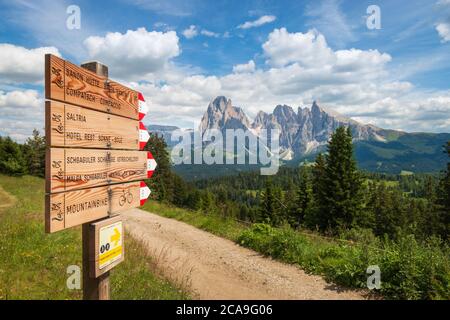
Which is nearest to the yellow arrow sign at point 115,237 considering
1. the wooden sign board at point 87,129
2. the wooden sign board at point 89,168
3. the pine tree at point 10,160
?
the wooden sign board at point 89,168

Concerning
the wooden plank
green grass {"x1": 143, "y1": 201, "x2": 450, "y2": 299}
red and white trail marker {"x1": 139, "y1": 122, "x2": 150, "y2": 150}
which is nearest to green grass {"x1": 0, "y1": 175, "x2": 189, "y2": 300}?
red and white trail marker {"x1": 139, "y1": 122, "x2": 150, "y2": 150}

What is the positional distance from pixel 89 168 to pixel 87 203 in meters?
0.43

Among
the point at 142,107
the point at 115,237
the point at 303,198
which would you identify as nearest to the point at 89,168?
the point at 115,237

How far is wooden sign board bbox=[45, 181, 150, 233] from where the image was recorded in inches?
122

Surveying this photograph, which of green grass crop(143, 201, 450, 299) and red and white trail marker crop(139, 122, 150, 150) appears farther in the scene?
green grass crop(143, 201, 450, 299)

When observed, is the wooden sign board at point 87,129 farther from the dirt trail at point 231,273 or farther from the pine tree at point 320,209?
the pine tree at point 320,209

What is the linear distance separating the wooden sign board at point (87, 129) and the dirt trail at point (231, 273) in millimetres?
4116

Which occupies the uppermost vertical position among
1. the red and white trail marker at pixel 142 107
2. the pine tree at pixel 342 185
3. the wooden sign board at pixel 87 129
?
the red and white trail marker at pixel 142 107

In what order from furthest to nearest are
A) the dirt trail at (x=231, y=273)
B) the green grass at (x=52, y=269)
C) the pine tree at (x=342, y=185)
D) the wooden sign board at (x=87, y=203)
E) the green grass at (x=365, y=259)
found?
the pine tree at (x=342, y=185)
the dirt trail at (x=231, y=273)
the green grass at (x=365, y=259)
the green grass at (x=52, y=269)
the wooden sign board at (x=87, y=203)

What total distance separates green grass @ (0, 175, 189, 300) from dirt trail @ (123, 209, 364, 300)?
788mm

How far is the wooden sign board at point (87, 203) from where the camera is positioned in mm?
3099

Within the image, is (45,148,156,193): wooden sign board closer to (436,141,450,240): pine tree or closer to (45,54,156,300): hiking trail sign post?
(45,54,156,300): hiking trail sign post
